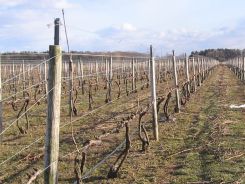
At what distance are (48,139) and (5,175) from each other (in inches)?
114

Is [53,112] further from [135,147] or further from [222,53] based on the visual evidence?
[222,53]

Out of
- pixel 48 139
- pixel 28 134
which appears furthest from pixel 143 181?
pixel 28 134

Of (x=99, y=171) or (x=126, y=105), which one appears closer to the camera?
(x=99, y=171)

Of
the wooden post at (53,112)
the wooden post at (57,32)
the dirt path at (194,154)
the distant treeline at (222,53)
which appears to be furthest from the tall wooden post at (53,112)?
the distant treeline at (222,53)

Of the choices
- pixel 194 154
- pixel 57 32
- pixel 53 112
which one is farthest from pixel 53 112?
pixel 194 154

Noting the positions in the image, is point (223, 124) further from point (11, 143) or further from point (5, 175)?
point (5, 175)

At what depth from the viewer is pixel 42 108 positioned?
14.5m

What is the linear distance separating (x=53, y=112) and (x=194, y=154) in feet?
13.6

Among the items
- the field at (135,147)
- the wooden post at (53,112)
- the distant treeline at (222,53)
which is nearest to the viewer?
the wooden post at (53,112)

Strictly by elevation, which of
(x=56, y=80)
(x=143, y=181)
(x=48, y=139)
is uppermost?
(x=56, y=80)

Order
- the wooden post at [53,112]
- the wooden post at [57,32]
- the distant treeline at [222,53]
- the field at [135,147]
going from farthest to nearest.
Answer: the distant treeline at [222,53] → the field at [135,147] → the wooden post at [57,32] → the wooden post at [53,112]

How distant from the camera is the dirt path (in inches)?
250

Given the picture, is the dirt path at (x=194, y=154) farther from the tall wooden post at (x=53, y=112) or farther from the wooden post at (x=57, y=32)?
the wooden post at (x=57, y=32)

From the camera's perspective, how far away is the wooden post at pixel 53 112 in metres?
3.97
